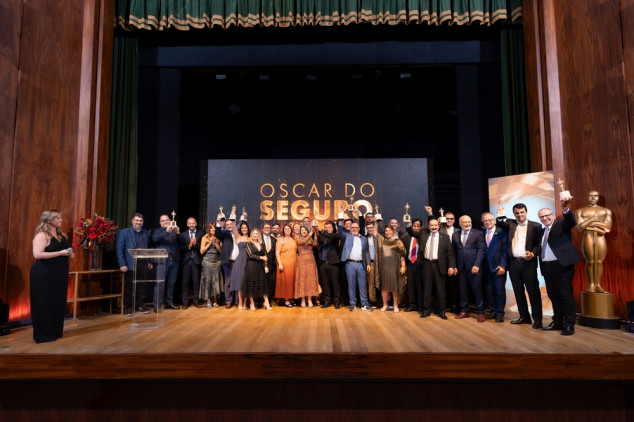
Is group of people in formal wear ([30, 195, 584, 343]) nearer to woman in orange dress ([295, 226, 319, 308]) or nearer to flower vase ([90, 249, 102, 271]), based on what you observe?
woman in orange dress ([295, 226, 319, 308])

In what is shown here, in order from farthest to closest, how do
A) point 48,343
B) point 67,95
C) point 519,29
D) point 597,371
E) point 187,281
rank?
point 519,29
point 187,281
point 67,95
point 48,343
point 597,371

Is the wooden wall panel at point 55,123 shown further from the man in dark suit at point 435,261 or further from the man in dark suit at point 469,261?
the man in dark suit at point 469,261

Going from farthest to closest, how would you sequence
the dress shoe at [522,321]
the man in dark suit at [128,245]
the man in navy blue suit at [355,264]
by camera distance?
the man in navy blue suit at [355,264]
the man in dark suit at [128,245]
the dress shoe at [522,321]

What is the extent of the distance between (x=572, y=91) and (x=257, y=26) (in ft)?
15.9

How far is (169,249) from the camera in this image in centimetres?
573

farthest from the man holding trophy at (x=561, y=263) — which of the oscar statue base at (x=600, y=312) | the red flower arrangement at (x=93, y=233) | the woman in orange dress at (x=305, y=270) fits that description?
the red flower arrangement at (x=93, y=233)

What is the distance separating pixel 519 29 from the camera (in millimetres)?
6477

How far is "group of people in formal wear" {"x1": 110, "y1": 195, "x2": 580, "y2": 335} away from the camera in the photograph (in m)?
4.62

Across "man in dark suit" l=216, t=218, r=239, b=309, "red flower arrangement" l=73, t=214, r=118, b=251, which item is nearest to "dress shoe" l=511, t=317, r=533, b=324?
"man in dark suit" l=216, t=218, r=239, b=309

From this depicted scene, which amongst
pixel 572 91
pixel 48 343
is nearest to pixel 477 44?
pixel 572 91

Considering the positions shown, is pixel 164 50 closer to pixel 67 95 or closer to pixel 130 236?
pixel 67 95

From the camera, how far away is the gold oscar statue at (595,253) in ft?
13.6

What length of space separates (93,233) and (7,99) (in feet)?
5.80

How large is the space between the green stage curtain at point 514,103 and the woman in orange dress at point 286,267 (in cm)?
364
